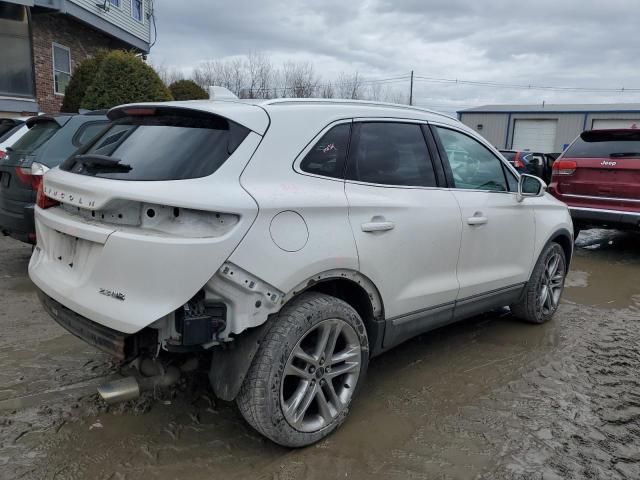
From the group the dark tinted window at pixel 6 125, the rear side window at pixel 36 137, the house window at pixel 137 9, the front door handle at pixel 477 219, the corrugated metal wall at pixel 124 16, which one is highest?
the house window at pixel 137 9

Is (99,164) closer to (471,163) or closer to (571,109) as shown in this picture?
(471,163)

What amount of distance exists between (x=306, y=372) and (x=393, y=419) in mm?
767

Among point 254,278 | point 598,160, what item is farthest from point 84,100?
point 254,278

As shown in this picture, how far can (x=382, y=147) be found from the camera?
3262mm

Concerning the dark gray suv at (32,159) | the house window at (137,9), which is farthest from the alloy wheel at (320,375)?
the house window at (137,9)

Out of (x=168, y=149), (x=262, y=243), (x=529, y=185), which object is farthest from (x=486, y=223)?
(x=168, y=149)

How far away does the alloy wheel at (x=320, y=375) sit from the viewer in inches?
107

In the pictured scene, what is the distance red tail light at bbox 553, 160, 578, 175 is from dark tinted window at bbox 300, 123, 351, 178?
593 centimetres

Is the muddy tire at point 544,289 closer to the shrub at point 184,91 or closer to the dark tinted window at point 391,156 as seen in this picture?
the dark tinted window at point 391,156

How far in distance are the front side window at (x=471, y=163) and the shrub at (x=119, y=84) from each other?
1004cm

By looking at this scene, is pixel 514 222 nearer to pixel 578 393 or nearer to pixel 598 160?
pixel 578 393

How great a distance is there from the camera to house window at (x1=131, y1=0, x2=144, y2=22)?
19.7 m

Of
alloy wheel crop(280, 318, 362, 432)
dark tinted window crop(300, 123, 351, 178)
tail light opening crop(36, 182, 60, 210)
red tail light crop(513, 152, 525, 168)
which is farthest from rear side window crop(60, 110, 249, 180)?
red tail light crop(513, 152, 525, 168)

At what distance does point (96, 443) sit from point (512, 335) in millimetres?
3415
